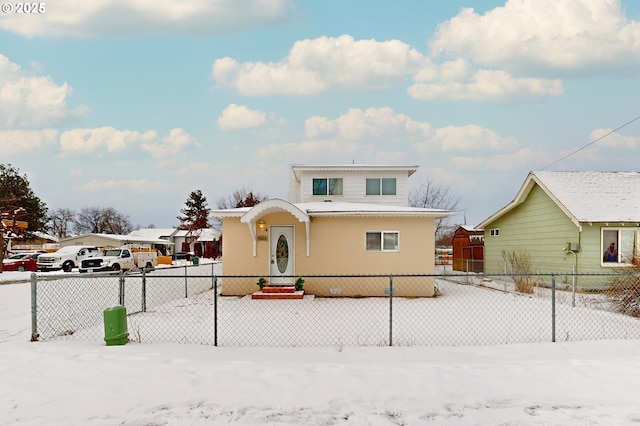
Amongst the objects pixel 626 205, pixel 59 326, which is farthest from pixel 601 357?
pixel 626 205

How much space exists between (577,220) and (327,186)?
10.8 m

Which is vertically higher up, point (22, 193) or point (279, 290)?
point (22, 193)

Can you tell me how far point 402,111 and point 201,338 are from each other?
17534 millimetres

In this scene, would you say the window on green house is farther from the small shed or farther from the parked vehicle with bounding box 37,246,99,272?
the parked vehicle with bounding box 37,246,99,272

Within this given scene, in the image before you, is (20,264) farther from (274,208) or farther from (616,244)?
(616,244)

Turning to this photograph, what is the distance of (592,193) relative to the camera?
1862cm

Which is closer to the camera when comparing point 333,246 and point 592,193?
point 333,246

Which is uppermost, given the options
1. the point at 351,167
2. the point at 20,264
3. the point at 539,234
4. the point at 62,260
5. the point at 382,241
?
the point at 351,167

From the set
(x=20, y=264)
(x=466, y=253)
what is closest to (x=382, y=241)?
(x=466, y=253)

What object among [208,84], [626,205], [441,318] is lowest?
[441,318]

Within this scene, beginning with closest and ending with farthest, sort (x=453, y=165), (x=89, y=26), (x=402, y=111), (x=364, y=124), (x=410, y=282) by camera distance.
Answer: (x=89, y=26)
(x=410, y=282)
(x=402, y=111)
(x=364, y=124)
(x=453, y=165)

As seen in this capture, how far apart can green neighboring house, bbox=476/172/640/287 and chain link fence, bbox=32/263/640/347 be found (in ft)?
3.31

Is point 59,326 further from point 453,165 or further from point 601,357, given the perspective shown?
point 453,165

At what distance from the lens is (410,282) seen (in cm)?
1584
